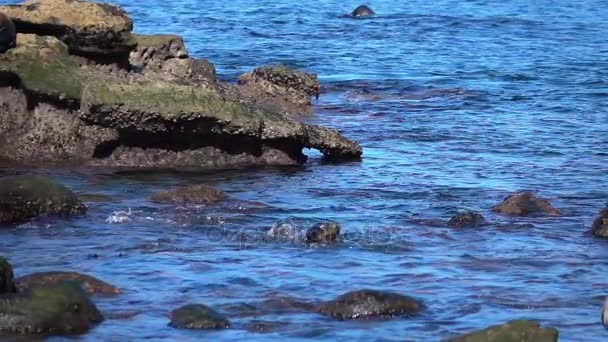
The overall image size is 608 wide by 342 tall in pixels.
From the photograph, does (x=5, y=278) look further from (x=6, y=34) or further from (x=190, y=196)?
(x=6, y=34)

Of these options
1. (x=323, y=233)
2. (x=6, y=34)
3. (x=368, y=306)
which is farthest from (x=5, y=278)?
(x=6, y=34)

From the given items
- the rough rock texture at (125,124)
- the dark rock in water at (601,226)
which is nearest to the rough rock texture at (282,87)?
the rough rock texture at (125,124)

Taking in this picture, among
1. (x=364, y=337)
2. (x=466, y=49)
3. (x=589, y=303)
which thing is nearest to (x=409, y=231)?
(x=589, y=303)

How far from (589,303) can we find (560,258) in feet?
4.83

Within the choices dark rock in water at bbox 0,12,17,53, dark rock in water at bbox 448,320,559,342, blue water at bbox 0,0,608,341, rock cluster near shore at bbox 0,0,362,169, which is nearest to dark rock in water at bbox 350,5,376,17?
blue water at bbox 0,0,608,341

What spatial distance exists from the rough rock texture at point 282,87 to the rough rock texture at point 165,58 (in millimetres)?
1092

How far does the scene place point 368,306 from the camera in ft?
31.2

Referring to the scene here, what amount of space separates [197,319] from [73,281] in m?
1.19

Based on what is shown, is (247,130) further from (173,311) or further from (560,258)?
(173,311)

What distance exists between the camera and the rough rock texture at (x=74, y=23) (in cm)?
1616

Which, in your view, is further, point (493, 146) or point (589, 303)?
point (493, 146)

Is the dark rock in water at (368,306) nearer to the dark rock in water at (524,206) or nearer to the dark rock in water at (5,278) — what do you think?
the dark rock in water at (5,278)

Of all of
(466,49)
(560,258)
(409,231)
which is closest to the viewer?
(560,258)

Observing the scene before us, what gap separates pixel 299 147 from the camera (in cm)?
1600
